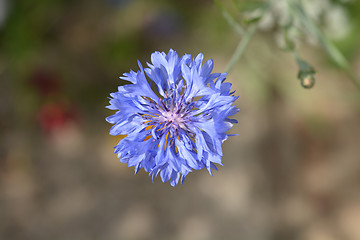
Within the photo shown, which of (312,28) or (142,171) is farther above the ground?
(142,171)

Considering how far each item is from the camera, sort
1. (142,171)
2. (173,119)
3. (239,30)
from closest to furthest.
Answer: (173,119), (239,30), (142,171)

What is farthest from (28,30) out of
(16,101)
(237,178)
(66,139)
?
(237,178)

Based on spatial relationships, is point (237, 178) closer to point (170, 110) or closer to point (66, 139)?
point (66, 139)

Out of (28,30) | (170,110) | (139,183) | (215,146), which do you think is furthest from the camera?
(139,183)

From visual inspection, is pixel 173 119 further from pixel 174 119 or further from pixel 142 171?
pixel 142 171

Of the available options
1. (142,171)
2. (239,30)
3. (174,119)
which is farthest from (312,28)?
(142,171)

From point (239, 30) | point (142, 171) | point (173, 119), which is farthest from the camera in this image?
point (142, 171)

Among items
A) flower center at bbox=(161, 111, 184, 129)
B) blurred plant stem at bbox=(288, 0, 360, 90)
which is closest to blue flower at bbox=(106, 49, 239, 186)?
flower center at bbox=(161, 111, 184, 129)

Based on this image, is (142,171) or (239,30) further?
(142,171)
